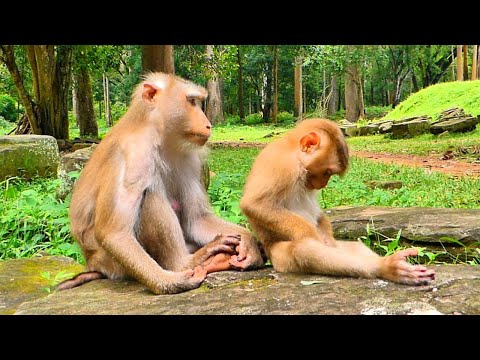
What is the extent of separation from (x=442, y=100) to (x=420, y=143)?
720 cm

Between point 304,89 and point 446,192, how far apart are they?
1294 inches

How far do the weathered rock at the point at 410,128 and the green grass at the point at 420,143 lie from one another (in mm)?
339

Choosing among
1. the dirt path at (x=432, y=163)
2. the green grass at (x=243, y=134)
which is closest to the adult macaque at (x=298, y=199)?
the dirt path at (x=432, y=163)

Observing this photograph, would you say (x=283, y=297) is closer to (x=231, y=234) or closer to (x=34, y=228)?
(x=231, y=234)

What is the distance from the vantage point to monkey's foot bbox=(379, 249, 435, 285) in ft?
9.87

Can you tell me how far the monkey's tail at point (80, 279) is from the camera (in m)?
3.77

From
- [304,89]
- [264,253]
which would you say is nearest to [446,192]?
[264,253]

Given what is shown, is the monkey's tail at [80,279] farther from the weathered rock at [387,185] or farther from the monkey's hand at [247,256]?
the weathered rock at [387,185]

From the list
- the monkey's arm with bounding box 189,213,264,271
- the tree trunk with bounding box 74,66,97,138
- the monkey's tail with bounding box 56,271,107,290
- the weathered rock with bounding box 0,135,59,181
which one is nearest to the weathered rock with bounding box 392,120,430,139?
the tree trunk with bounding box 74,66,97,138

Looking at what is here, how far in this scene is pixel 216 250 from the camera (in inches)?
146

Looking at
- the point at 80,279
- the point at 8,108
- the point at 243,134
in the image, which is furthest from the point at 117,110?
the point at 80,279

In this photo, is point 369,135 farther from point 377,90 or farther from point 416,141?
point 377,90

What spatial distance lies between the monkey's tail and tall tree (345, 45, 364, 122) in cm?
2368

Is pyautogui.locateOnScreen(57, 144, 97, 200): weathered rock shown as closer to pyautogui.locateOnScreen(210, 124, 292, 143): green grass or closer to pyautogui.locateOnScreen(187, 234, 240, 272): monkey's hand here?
pyautogui.locateOnScreen(187, 234, 240, 272): monkey's hand
